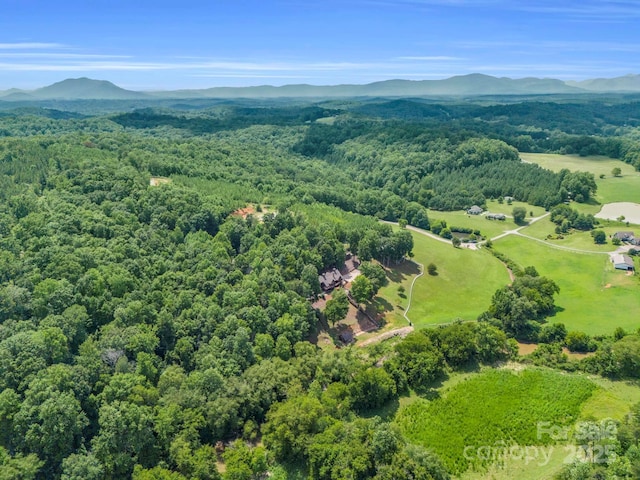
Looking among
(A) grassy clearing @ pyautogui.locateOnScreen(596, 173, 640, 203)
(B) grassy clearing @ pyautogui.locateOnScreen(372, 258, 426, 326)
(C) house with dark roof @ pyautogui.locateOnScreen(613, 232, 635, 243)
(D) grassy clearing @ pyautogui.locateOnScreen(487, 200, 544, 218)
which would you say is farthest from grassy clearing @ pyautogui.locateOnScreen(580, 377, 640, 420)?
(A) grassy clearing @ pyautogui.locateOnScreen(596, 173, 640, 203)

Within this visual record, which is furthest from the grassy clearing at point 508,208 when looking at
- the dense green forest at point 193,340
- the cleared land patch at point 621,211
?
the dense green forest at point 193,340

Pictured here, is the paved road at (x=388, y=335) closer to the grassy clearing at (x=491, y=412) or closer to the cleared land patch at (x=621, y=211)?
the grassy clearing at (x=491, y=412)

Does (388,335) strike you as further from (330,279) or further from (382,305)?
(330,279)

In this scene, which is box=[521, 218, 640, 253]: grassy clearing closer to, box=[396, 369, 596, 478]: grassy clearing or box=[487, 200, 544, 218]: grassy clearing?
box=[487, 200, 544, 218]: grassy clearing

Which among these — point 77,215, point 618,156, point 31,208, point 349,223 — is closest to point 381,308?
point 349,223

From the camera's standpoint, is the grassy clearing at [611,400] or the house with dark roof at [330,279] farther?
the house with dark roof at [330,279]

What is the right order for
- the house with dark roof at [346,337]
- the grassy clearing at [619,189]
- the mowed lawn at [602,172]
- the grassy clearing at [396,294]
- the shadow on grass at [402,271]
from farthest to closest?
the grassy clearing at [619,189], the mowed lawn at [602,172], the shadow on grass at [402,271], the grassy clearing at [396,294], the house with dark roof at [346,337]

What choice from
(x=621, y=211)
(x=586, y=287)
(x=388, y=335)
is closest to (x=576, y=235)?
(x=621, y=211)
